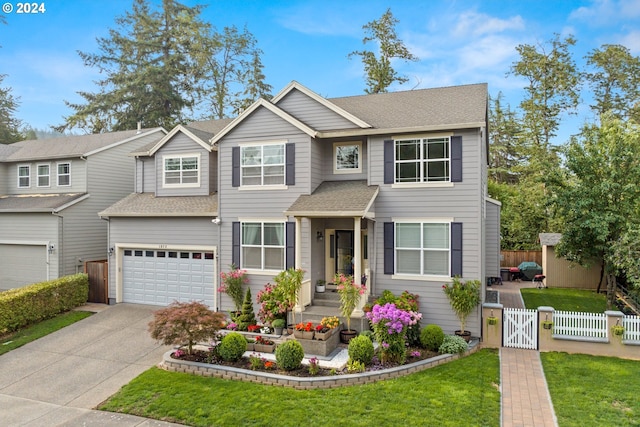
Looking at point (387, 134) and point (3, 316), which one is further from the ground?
point (387, 134)

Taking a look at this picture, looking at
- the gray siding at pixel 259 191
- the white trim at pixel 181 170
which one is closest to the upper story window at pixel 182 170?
the white trim at pixel 181 170

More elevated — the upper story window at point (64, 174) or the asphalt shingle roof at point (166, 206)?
the upper story window at point (64, 174)

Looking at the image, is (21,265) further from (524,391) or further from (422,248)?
(524,391)

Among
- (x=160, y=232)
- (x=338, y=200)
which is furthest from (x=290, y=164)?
(x=160, y=232)

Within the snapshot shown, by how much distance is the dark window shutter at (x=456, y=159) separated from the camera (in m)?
11.8

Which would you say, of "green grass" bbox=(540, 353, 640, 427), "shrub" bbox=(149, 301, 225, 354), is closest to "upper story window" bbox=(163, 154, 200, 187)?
"shrub" bbox=(149, 301, 225, 354)

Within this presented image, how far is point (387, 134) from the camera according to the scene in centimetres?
1256

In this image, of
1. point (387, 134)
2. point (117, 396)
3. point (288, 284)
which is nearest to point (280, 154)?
point (387, 134)

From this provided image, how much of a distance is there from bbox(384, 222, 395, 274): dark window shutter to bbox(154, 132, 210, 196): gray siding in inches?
297

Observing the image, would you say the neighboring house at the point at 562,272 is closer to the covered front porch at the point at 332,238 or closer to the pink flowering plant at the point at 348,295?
the covered front porch at the point at 332,238

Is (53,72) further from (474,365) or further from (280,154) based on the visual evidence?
(474,365)

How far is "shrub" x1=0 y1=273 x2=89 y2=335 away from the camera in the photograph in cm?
1296

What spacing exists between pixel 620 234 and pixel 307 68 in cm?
1971

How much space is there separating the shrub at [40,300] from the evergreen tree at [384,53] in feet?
77.7
